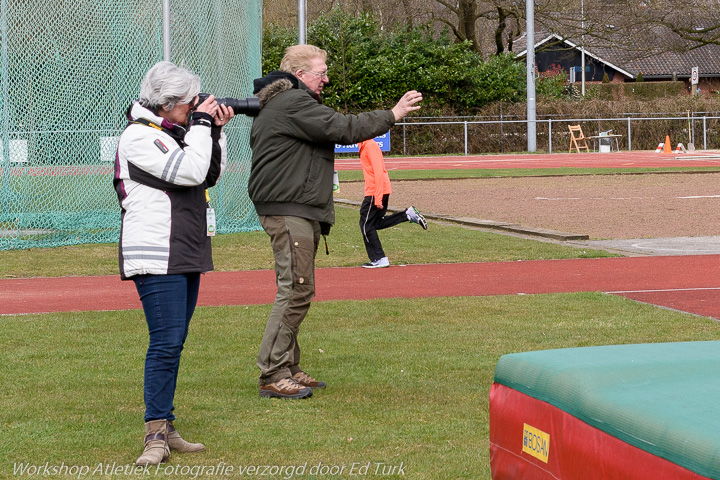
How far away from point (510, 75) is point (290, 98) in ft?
132

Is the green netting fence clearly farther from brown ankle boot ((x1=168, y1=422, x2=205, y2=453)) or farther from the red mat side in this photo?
the red mat side

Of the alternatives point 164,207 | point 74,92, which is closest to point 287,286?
point 164,207

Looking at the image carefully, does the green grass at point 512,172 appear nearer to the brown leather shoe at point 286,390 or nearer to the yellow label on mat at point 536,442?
the brown leather shoe at point 286,390

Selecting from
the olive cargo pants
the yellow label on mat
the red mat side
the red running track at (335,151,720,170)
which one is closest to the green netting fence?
the olive cargo pants

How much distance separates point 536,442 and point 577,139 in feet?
134

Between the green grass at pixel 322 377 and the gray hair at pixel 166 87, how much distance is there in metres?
1.73

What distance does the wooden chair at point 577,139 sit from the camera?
43.2 metres

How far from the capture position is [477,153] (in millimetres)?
44312

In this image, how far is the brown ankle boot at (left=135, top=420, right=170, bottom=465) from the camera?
4.88 meters

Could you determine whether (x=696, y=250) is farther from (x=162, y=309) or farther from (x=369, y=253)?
(x=162, y=309)

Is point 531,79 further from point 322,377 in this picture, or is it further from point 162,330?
point 162,330

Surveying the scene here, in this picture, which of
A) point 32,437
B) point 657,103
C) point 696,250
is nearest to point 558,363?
point 32,437

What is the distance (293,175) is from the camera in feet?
19.9

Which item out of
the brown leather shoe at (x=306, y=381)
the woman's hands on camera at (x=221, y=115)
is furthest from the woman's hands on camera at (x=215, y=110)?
the brown leather shoe at (x=306, y=381)
